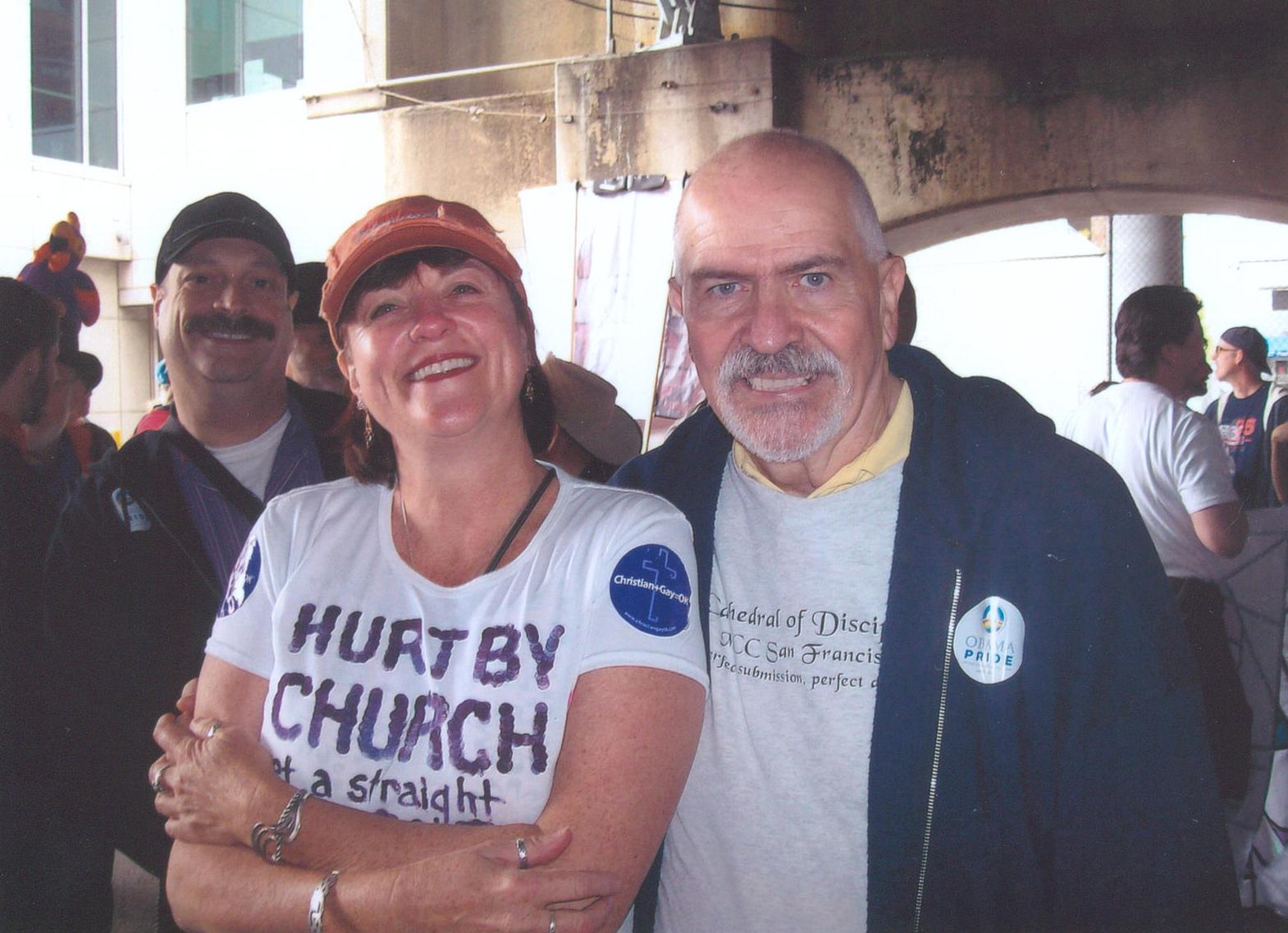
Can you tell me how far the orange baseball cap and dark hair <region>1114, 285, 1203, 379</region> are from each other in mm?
2959

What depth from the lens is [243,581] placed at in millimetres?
1558

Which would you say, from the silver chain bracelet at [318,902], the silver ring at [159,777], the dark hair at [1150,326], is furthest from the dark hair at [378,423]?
the dark hair at [1150,326]

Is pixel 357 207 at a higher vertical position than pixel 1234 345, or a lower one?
higher

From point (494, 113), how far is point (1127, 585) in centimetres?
604

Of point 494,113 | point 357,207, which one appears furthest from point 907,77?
Result: point 357,207

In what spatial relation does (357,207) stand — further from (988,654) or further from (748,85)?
(988,654)

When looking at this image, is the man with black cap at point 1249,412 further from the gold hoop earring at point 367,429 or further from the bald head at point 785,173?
the gold hoop earring at point 367,429

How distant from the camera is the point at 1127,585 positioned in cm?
137

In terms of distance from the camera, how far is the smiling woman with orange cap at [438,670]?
4.07 feet

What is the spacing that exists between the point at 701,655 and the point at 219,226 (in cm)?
171

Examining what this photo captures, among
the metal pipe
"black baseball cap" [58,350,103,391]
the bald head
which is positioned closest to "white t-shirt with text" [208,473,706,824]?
the bald head

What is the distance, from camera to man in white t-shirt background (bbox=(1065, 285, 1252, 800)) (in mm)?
3002

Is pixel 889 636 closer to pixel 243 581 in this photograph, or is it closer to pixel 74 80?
pixel 243 581

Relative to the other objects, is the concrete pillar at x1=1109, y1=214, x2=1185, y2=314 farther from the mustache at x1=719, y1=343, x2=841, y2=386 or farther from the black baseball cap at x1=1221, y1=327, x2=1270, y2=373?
the mustache at x1=719, y1=343, x2=841, y2=386
